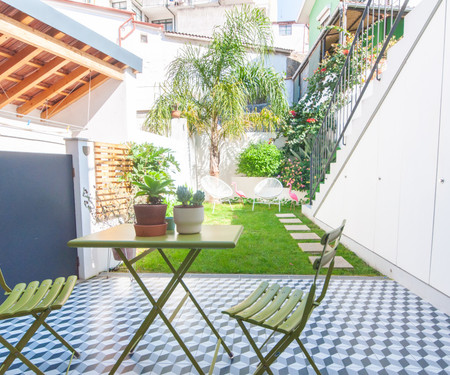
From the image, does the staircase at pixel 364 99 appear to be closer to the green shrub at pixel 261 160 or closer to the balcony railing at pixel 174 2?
the green shrub at pixel 261 160

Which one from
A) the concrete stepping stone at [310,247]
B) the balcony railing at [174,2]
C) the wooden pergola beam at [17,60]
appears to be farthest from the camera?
the balcony railing at [174,2]

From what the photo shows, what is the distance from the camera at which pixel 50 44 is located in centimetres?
400

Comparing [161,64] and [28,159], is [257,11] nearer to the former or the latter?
[161,64]

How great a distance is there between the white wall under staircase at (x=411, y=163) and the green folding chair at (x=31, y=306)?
275 cm

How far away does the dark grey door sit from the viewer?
2668 mm

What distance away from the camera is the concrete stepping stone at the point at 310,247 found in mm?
4410

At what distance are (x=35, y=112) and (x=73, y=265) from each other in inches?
174

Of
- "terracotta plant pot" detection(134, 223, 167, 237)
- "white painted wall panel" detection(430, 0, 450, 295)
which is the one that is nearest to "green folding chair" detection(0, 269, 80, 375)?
"terracotta plant pot" detection(134, 223, 167, 237)

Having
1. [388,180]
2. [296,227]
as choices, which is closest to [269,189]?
[296,227]

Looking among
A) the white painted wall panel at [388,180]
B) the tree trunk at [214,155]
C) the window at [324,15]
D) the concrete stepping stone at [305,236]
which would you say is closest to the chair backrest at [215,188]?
the tree trunk at [214,155]

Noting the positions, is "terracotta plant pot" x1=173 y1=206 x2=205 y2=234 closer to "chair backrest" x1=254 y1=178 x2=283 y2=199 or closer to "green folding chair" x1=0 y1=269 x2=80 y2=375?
"green folding chair" x1=0 y1=269 x2=80 y2=375

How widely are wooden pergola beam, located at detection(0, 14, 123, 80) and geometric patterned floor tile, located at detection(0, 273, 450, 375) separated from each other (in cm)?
289

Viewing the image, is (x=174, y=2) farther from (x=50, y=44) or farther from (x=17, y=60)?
(x=50, y=44)

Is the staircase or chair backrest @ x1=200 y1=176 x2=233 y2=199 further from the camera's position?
chair backrest @ x1=200 y1=176 x2=233 y2=199
